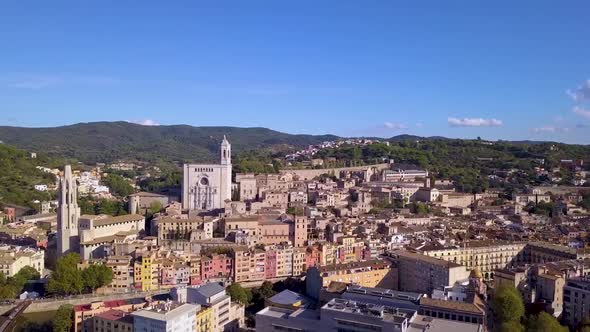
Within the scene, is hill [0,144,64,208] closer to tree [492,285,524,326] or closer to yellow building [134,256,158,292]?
yellow building [134,256,158,292]

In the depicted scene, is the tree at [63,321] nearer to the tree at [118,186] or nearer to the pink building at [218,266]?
the pink building at [218,266]

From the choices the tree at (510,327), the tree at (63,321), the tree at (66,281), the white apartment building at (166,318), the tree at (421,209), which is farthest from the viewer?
the tree at (421,209)

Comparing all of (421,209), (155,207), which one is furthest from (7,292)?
(421,209)

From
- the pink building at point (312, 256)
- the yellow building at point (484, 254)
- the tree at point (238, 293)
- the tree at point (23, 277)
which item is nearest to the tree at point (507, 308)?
the yellow building at point (484, 254)

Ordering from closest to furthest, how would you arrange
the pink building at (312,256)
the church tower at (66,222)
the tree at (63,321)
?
the tree at (63,321) → the pink building at (312,256) → the church tower at (66,222)

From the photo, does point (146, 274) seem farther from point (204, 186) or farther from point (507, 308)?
point (507, 308)

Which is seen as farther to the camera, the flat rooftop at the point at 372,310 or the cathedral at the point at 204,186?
the cathedral at the point at 204,186

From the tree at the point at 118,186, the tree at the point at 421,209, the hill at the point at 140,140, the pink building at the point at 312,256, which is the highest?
the hill at the point at 140,140
